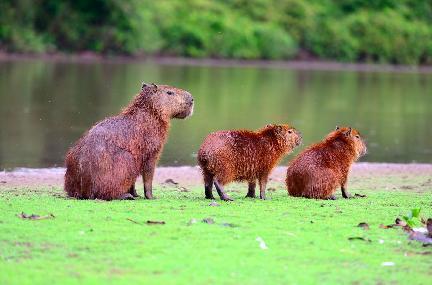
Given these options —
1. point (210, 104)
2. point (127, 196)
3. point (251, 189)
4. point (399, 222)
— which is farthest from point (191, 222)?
point (210, 104)

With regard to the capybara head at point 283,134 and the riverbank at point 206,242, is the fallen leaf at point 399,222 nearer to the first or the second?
the riverbank at point 206,242

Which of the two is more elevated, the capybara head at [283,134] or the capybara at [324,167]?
the capybara head at [283,134]

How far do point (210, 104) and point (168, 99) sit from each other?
18.7m

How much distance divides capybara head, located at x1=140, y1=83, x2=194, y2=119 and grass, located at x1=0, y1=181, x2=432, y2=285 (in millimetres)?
1402

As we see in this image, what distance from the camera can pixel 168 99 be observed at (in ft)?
34.4

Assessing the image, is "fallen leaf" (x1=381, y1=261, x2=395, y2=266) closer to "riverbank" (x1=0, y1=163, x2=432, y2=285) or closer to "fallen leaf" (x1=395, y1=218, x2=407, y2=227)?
"riverbank" (x1=0, y1=163, x2=432, y2=285)

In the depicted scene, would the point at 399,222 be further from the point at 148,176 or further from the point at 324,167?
the point at 148,176

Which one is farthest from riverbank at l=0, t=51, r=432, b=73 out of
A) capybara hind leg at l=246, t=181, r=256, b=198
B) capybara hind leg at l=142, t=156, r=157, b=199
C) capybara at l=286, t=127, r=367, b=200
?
capybara hind leg at l=142, t=156, r=157, b=199

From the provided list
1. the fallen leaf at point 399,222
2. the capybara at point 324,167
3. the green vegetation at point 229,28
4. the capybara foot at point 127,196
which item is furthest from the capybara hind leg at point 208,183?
the green vegetation at point 229,28

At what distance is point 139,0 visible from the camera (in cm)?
5494

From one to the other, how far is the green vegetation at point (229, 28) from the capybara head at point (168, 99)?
3992 centimetres

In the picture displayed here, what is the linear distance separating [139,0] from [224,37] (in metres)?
6.14

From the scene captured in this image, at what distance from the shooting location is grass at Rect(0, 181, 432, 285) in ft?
21.0

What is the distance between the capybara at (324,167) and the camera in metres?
10.5
